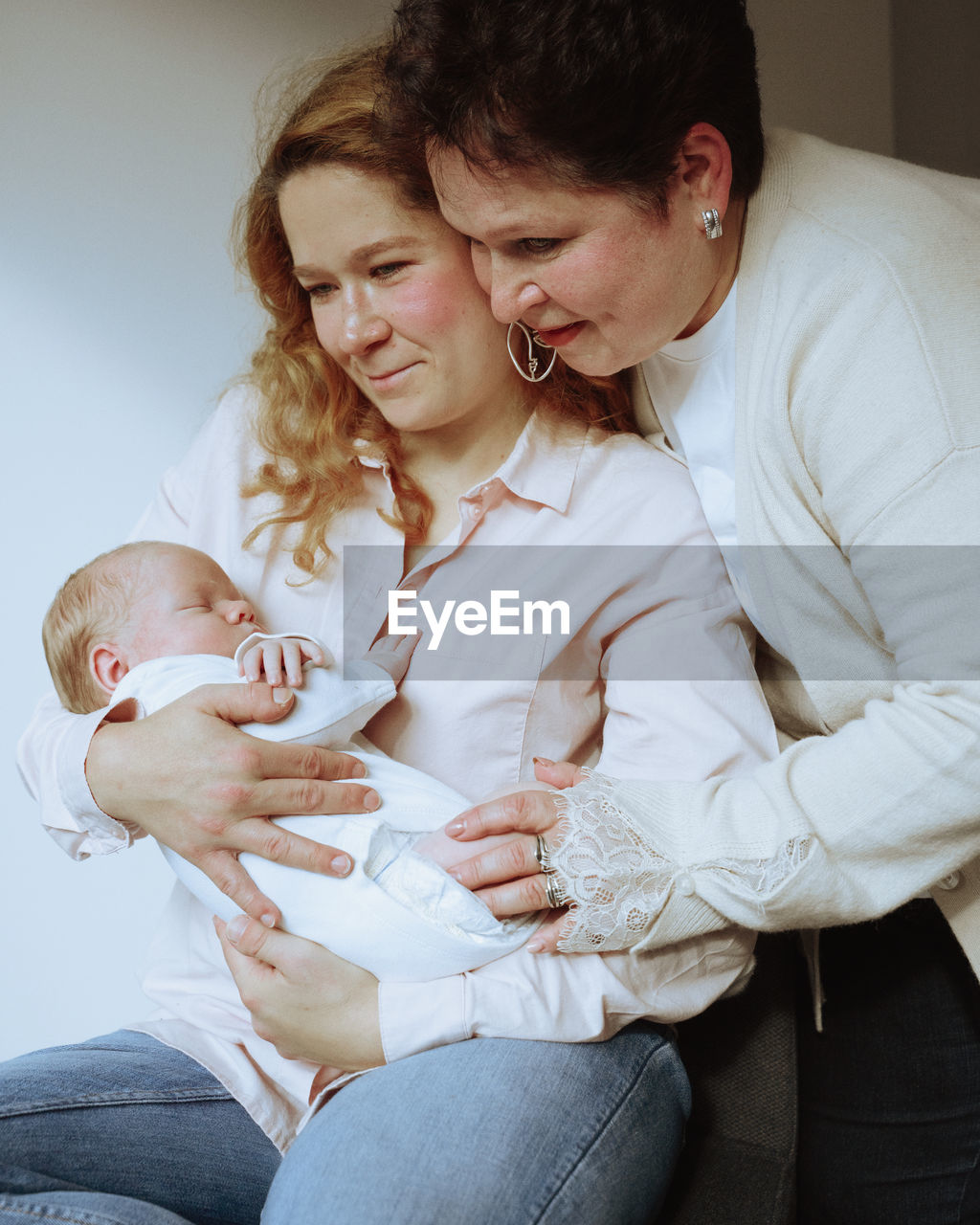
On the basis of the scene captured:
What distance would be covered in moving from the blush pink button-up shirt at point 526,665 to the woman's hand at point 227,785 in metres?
0.11

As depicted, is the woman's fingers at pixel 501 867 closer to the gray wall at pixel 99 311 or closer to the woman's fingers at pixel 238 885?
the woman's fingers at pixel 238 885

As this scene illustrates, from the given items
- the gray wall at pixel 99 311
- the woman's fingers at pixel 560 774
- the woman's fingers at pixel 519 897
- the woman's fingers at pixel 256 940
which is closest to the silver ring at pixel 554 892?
the woman's fingers at pixel 519 897

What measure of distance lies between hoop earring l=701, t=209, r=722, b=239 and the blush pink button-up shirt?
0.35 meters

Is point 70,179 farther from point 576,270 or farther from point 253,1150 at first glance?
point 253,1150

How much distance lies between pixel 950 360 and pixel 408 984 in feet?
2.75

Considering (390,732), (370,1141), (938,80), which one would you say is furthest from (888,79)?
(370,1141)

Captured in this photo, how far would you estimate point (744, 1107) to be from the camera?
1390 mm

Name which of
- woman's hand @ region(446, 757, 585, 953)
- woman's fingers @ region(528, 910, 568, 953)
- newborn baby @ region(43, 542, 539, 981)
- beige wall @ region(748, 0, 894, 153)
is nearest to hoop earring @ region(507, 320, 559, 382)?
newborn baby @ region(43, 542, 539, 981)

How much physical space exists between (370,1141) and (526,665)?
22.9 inches

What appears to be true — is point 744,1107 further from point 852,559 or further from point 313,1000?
point 852,559

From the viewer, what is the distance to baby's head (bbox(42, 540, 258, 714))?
56.2 inches

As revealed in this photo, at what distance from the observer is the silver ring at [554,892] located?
1.17m

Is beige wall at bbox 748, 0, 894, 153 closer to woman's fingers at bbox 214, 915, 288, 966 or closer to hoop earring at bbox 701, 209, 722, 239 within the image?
hoop earring at bbox 701, 209, 722, 239

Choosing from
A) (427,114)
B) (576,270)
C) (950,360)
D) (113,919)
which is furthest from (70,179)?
(950,360)
